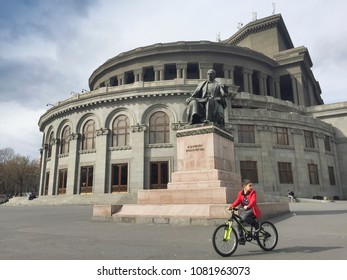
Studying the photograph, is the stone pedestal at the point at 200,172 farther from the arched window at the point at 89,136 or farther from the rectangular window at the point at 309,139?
the rectangular window at the point at 309,139

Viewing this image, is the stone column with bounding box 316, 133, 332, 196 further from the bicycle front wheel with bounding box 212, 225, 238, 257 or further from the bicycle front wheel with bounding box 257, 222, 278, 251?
the bicycle front wheel with bounding box 212, 225, 238, 257

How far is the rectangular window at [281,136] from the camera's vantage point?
3378 cm

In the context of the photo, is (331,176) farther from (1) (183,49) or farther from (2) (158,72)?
(2) (158,72)

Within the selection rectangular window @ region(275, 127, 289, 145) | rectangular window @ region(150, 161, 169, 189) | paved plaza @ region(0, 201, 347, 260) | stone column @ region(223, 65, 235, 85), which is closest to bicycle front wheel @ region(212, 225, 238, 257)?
paved plaza @ region(0, 201, 347, 260)

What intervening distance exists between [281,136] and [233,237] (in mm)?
30224

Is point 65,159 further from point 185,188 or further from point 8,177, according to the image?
point 8,177

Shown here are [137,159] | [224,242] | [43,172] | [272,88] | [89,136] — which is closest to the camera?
[224,242]

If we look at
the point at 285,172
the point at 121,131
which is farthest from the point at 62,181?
the point at 285,172

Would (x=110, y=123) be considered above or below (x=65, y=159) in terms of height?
above

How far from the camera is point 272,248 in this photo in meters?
6.45

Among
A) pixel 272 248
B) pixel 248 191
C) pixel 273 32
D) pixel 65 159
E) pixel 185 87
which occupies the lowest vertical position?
pixel 272 248

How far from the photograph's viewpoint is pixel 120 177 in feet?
106

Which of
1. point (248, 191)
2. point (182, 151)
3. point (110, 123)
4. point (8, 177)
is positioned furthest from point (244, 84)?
point (8, 177)

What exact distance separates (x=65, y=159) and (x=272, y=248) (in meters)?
34.4
